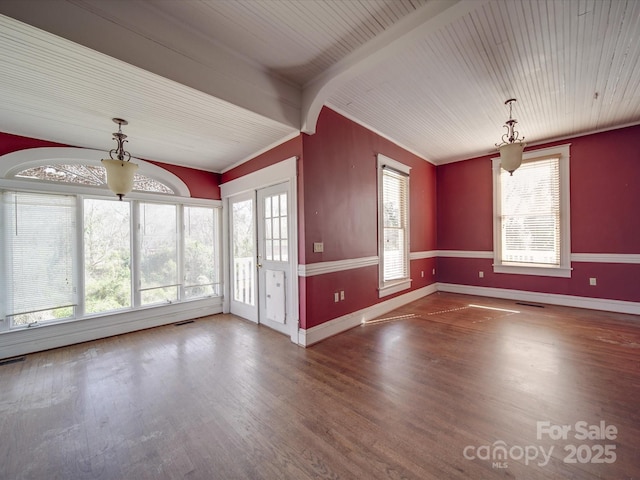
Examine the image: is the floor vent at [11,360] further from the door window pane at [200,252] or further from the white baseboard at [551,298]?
the white baseboard at [551,298]

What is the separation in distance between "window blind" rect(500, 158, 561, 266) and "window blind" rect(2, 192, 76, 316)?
7081 mm

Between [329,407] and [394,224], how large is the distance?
339 cm

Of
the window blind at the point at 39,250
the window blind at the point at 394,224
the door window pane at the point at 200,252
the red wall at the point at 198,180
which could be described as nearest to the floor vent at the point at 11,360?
the window blind at the point at 39,250

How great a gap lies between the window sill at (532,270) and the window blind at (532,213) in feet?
0.35

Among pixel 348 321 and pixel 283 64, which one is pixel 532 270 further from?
pixel 283 64

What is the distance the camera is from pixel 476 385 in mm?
2199

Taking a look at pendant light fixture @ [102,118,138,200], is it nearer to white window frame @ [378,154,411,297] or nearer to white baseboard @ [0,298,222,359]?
white baseboard @ [0,298,222,359]

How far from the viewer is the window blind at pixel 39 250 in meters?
2.95

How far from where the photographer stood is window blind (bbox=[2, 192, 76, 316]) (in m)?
2.95

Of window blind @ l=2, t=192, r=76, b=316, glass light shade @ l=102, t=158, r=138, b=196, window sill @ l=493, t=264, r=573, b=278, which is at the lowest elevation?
window sill @ l=493, t=264, r=573, b=278

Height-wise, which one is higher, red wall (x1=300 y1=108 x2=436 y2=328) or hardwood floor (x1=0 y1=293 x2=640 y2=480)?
red wall (x1=300 y1=108 x2=436 y2=328)

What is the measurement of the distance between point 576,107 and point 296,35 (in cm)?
389

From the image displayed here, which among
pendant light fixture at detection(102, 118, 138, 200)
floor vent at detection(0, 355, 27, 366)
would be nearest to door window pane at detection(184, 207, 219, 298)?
pendant light fixture at detection(102, 118, 138, 200)

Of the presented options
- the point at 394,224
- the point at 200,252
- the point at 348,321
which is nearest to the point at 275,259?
the point at 348,321
